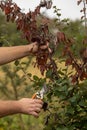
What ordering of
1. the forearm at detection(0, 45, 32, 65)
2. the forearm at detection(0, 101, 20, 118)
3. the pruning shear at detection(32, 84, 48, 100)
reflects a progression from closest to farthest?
the forearm at detection(0, 101, 20, 118), the pruning shear at detection(32, 84, 48, 100), the forearm at detection(0, 45, 32, 65)

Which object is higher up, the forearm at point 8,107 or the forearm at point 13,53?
the forearm at point 13,53

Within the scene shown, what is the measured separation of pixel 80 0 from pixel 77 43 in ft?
1.17

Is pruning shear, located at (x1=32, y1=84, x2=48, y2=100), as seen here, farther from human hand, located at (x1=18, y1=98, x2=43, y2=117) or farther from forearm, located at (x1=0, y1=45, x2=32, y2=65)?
forearm, located at (x1=0, y1=45, x2=32, y2=65)

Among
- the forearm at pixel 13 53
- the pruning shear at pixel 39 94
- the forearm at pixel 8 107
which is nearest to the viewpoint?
the forearm at pixel 8 107

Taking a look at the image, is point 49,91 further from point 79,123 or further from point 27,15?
point 27,15

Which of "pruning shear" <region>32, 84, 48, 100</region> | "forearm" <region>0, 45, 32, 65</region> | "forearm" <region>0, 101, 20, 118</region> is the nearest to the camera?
"forearm" <region>0, 101, 20, 118</region>

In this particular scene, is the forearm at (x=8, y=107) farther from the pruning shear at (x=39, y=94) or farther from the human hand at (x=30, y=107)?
the pruning shear at (x=39, y=94)

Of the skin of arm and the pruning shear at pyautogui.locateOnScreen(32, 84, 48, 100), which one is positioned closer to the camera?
the skin of arm

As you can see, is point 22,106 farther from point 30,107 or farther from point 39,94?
point 39,94

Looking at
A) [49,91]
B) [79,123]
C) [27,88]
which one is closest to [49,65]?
[49,91]

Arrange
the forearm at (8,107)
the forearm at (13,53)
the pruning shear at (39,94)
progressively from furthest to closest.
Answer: the forearm at (13,53), the pruning shear at (39,94), the forearm at (8,107)

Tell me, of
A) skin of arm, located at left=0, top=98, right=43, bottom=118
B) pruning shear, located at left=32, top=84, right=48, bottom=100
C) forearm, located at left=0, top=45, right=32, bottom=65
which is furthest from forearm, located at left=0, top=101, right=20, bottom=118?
forearm, located at left=0, top=45, right=32, bottom=65

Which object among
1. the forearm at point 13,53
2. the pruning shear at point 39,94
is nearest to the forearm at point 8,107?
the pruning shear at point 39,94

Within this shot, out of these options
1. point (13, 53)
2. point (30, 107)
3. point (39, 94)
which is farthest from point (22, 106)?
point (13, 53)
